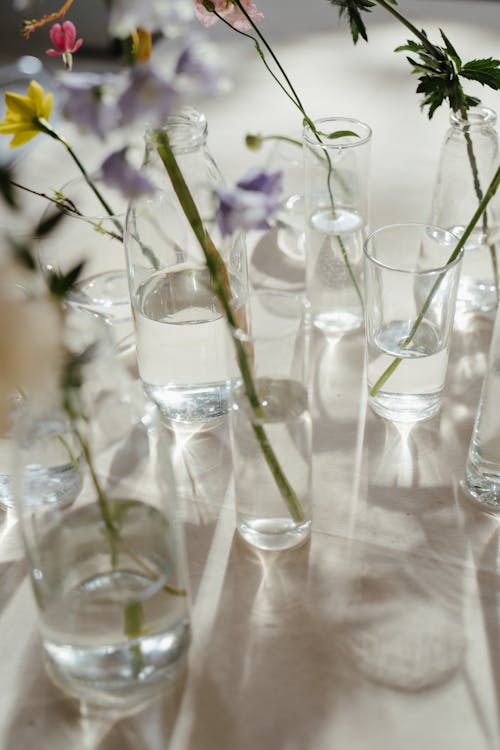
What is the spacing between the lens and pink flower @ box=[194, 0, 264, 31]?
2.40ft

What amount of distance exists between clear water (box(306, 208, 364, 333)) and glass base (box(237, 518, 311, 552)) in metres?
0.28

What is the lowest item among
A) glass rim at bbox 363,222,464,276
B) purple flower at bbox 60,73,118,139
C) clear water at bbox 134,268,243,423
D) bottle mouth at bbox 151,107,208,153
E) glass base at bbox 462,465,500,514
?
glass base at bbox 462,465,500,514

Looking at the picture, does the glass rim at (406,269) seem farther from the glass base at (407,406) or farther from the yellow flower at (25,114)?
the yellow flower at (25,114)

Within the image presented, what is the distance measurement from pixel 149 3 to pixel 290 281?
0.55m

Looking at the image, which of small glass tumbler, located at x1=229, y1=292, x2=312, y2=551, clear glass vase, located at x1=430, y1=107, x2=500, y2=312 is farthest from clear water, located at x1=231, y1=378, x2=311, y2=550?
clear glass vase, located at x1=430, y1=107, x2=500, y2=312

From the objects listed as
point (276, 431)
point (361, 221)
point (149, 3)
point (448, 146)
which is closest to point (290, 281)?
point (361, 221)

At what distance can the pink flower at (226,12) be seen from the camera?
2.40 ft

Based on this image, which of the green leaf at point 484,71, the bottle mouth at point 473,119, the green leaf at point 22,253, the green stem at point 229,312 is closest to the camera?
the green leaf at point 22,253

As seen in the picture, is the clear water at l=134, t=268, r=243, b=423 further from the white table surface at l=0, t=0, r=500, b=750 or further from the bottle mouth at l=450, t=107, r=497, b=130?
the bottle mouth at l=450, t=107, r=497, b=130

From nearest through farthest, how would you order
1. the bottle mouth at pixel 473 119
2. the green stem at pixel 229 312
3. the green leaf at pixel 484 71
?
the green stem at pixel 229 312 < the green leaf at pixel 484 71 < the bottle mouth at pixel 473 119

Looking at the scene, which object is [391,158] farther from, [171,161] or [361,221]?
[171,161]

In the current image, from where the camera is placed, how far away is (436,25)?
59.4 inches

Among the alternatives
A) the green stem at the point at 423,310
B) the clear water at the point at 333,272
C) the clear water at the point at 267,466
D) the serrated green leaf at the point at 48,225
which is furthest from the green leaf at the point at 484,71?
the serrated green leaf at the point at 48,225

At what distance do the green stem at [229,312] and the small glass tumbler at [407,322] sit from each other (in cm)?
17
